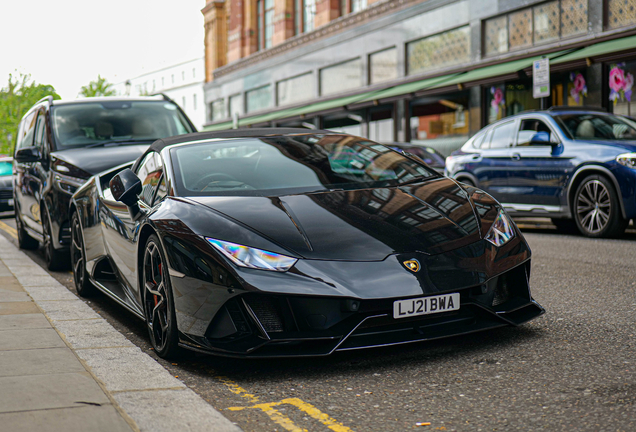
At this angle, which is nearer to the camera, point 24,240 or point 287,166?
point 287,166

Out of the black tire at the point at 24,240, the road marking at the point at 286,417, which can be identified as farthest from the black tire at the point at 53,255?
the road marking at the point at 286,417

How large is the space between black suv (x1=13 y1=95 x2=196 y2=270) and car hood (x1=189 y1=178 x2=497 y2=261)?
3980 mm

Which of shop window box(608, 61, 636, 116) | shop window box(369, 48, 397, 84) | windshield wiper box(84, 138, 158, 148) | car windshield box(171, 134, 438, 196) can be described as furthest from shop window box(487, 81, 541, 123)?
car windshield box(171, 134, 438, 196)

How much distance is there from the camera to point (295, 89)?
34.0 m

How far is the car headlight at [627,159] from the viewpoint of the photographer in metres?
9.16

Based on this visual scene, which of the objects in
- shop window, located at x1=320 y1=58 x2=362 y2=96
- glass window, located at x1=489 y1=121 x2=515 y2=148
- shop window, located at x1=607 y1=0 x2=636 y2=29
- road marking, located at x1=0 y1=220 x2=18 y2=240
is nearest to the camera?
glass window, located at x1=489 y1=121 x2=515 y2=148

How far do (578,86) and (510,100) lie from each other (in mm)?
2557

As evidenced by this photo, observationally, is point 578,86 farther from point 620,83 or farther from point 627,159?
point 627,159

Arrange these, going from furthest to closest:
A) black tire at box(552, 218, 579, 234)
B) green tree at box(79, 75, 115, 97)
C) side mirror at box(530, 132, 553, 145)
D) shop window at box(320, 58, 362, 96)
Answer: green tree at box(79, 75, 115, 97) → shop window at box(320, 58, 362, 96) → black tire at box(552, 218, 579, 234) → side mirror at box(530, 132, 553, 145)

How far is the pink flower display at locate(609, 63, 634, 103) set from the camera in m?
17.0

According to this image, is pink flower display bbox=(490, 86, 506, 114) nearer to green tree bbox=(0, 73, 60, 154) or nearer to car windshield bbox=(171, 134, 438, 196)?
car windshield bbox=(171, 134, 438, 196)

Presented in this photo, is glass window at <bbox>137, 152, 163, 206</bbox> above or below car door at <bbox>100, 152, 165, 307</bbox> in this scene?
above

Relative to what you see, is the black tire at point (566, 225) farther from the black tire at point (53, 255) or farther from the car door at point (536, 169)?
the black tire at point (53, 255)

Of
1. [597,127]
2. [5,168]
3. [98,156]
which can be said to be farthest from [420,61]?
[98,156]
